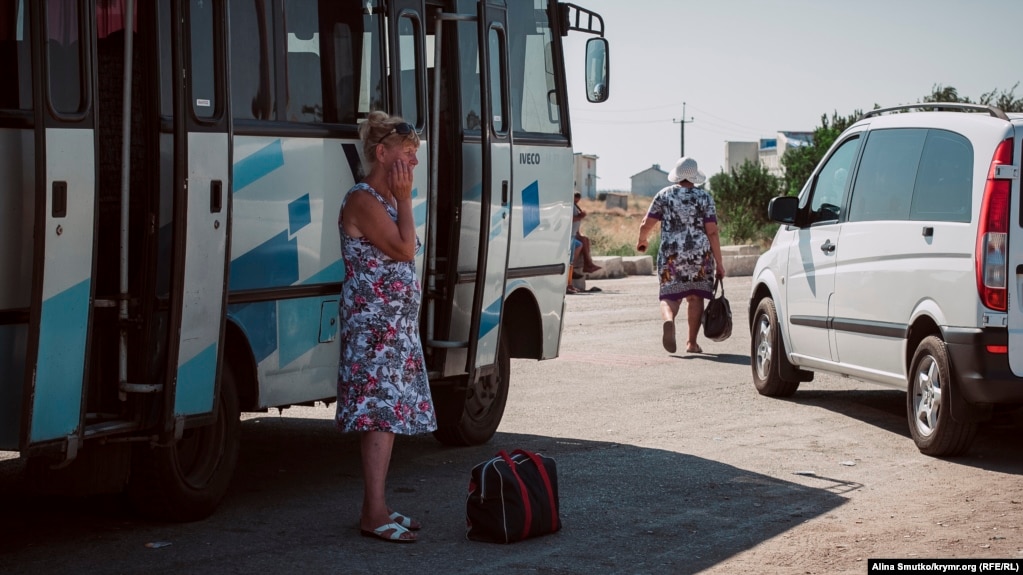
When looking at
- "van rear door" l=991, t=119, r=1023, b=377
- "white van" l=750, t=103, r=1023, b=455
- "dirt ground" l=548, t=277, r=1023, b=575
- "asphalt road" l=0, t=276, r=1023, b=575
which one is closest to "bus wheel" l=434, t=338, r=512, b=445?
"asphalt road" l=0, t=276, r=1023, b=575

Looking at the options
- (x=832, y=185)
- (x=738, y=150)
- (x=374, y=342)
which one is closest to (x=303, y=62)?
(x=374, y=342)

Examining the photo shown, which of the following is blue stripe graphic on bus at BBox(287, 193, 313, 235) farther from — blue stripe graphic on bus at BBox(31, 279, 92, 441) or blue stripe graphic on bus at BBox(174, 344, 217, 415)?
blue stripe graphic on bus at BBox(31, 279, 92, 441)

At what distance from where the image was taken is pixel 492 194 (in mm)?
9484

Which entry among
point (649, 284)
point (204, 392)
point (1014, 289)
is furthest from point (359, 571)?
point (649, 284)

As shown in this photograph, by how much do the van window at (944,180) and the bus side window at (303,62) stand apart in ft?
12.7

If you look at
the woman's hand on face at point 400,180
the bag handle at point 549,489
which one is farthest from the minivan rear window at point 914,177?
the woman's hand on face at point 400,180

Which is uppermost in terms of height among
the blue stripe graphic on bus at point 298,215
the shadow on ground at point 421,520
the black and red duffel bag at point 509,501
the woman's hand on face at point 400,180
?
the woman's hand on face at point 400,180

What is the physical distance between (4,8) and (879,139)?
20.9 ft

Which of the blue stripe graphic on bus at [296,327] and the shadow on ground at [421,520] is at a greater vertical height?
the blue stripe graphic on bus at [296,327]

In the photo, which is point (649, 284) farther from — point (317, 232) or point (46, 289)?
point (46, 289)

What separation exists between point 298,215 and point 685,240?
8553 mm

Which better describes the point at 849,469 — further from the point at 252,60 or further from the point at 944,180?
the point at 252,60

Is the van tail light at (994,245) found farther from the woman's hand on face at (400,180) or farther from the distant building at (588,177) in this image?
the distant building at (588,177)

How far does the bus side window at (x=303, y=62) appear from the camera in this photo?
7.95 meters
